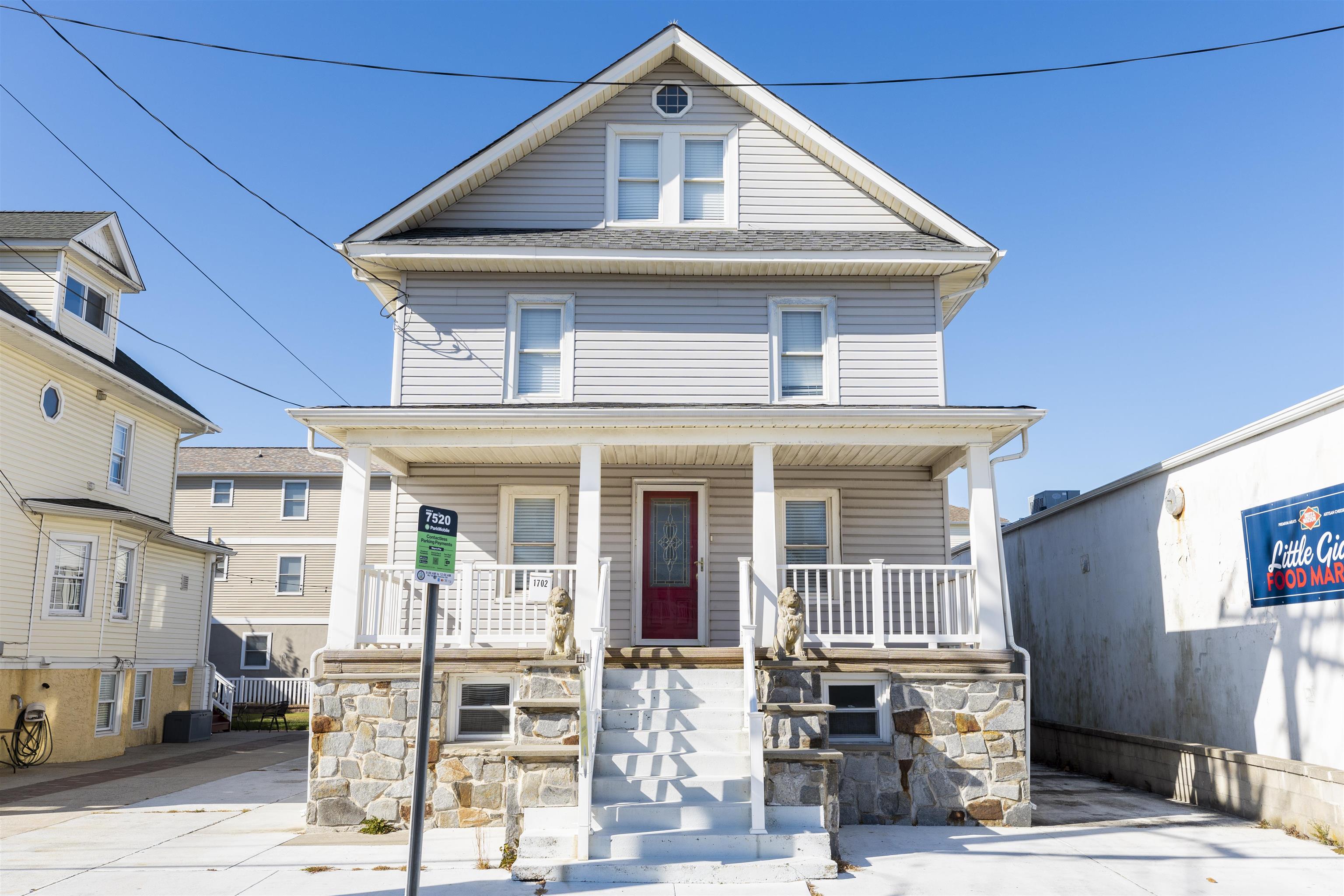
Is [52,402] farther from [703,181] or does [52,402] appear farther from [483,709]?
[703,181]

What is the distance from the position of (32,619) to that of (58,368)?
13.3 feet

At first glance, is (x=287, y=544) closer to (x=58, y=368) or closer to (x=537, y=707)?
(x=58, y=368)

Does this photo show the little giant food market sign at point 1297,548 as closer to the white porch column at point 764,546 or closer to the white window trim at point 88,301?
the white porch column at point 764,546

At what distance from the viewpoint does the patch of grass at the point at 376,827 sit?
899 centimetres

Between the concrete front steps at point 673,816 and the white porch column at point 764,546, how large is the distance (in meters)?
1.09

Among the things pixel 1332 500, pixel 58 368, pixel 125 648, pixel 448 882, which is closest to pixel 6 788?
pixel 125 648

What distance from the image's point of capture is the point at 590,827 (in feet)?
24.1

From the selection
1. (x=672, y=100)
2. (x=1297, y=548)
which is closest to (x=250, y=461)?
(x=672, y=100)

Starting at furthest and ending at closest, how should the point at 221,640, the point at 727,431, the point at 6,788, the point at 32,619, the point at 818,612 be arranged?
the point at 221,640 < the point at 32,619 < the point at 6,788 < the point at 727,431 < the point at 818,612

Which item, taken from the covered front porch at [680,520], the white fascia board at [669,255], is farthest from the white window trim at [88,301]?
the covered front porch at [680,520]

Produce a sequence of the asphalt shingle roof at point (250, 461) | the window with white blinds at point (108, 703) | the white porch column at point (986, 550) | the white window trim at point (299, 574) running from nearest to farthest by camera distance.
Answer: the white porch column at point (986, 550) < the window with white blinds at point (108, 703) < the white window trim at point (299, 574) < the asphalt shingle roof at point (250, 461)

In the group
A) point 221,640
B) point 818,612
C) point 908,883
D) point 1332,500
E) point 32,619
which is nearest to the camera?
point 908,883

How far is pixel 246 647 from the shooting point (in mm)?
26625

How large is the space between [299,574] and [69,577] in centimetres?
1153
